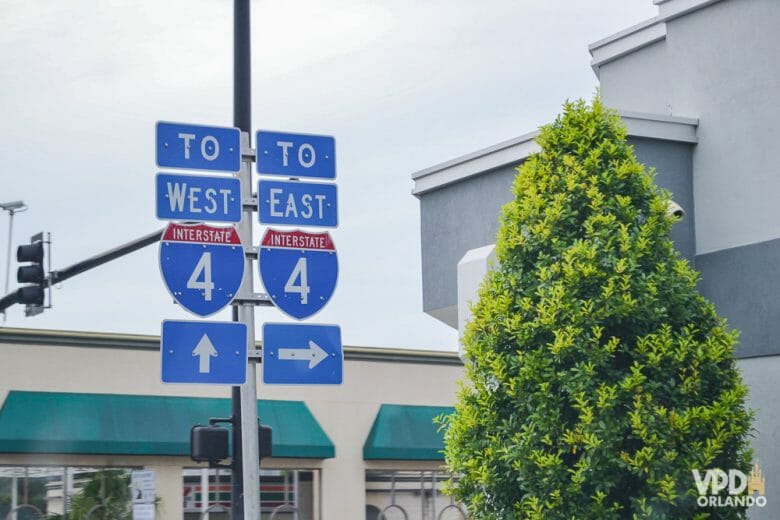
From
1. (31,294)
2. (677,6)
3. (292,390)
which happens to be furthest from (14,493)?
(677,6)

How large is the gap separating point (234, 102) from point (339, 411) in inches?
772

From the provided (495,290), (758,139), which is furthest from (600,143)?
(758,139)

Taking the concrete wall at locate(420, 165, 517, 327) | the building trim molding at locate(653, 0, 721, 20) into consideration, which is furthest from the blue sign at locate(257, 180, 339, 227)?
the building trim molding at locate(653, 0, 721, 20)

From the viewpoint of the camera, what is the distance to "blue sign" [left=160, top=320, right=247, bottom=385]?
10172mm

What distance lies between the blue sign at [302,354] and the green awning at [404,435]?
20.5 m

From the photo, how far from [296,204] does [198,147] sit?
1003 millimetres

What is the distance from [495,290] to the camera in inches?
455

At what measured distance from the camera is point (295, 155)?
11.2 meters

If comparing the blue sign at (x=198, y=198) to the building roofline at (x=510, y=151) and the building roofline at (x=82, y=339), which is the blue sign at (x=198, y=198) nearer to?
the building roofline at (x=510, y=151)

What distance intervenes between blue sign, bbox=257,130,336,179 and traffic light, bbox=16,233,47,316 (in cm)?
1051

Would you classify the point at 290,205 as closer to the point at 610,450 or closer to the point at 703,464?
the point at 610,450

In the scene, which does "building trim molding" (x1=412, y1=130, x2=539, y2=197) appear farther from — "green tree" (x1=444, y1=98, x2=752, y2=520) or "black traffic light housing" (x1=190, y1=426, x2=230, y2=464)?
"black traffic light housing" (x1=190, y1=426, x2=230, y2=464)
